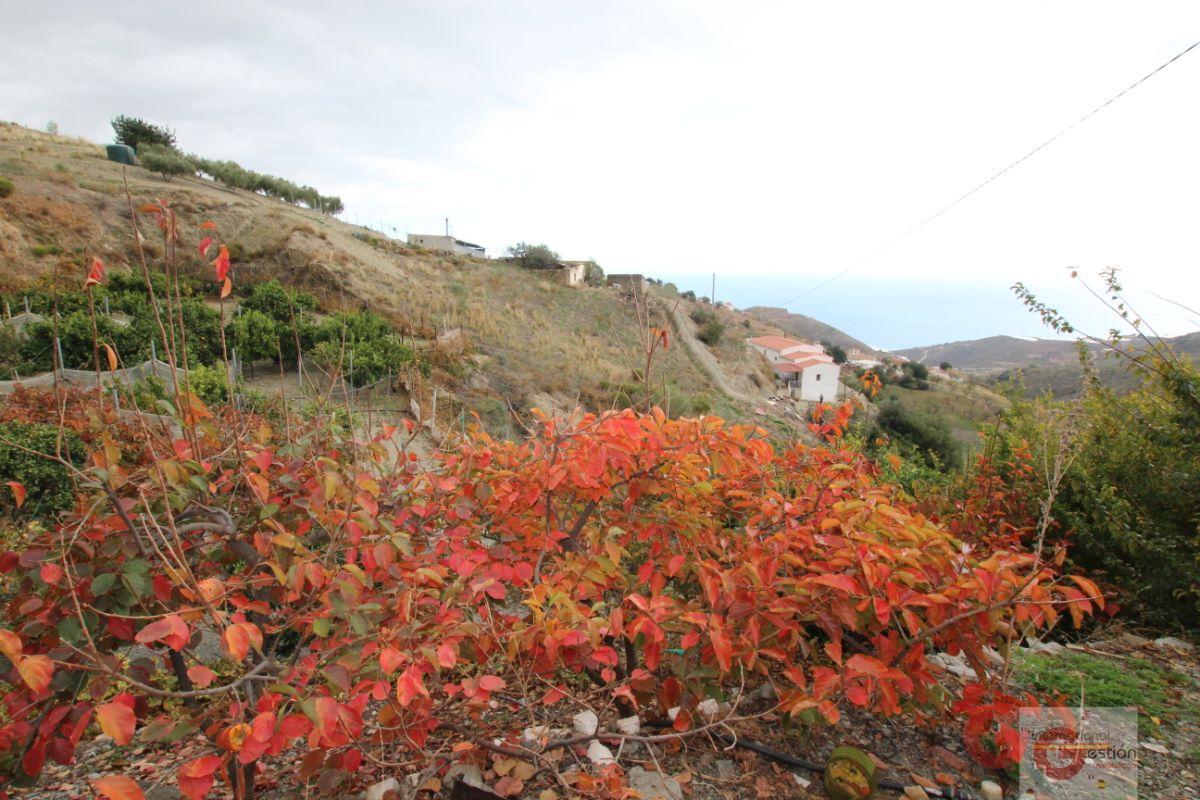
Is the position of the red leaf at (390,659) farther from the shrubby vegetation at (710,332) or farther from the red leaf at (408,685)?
the shrubby vegetation at (710,332)

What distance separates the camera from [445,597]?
1.54 meters

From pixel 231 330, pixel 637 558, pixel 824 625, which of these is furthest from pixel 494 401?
pixel 824 625

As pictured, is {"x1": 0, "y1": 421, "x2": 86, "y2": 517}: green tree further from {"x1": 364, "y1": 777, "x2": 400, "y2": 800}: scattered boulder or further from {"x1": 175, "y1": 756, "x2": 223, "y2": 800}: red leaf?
{"x1": 175, "y1": 756, "x2": 223, "y2": 800}: red leaf

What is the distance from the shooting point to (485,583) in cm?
153

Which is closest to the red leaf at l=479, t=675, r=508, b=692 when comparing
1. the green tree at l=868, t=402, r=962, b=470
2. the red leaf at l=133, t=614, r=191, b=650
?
the red leaf at l=133, t=614, r=191, b=650

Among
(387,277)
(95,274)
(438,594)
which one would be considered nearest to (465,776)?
(438,594)

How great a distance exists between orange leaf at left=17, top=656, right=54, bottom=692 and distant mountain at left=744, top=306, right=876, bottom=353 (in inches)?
2687

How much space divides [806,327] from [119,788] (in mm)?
79851

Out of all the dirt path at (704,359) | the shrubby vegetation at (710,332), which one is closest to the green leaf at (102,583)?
the dirt path at (704,359)

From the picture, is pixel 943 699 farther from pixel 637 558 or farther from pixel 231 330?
pixel 231 330

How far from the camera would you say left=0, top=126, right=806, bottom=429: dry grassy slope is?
14039 millimetres

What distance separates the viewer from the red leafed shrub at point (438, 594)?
1336 mm

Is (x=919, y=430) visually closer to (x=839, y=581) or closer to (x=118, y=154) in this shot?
(x=839, y=581)

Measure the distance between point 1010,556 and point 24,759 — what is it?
8.87 ft
